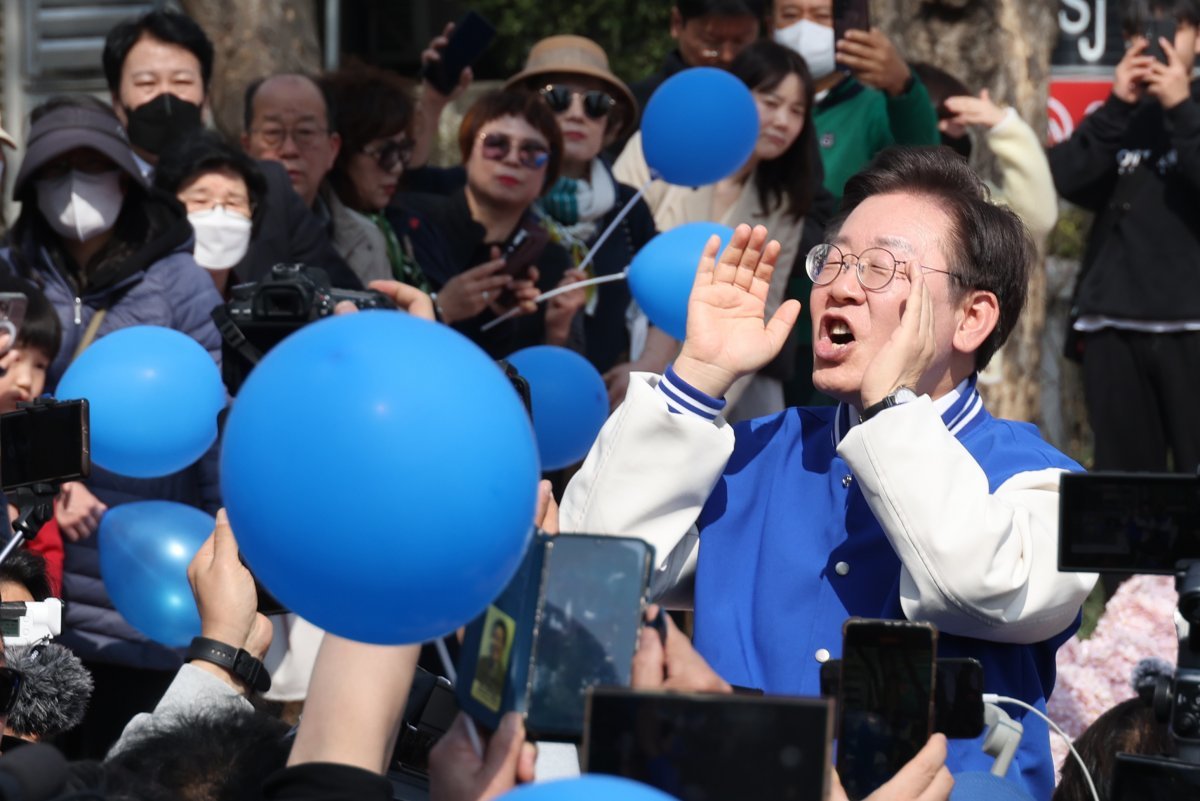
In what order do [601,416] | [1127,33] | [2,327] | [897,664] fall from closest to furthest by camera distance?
[897,664] < [2,327] < [601,416] < [1127,33]

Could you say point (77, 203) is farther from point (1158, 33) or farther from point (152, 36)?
point (1158, 33)

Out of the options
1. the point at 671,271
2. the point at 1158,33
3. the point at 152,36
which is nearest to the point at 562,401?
the point at 671,271

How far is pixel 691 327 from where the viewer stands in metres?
3.11

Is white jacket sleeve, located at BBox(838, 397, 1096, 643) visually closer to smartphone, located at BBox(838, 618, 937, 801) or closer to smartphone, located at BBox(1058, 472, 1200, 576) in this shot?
smartphone, located at BBox(1058, 472, 1200, 576)

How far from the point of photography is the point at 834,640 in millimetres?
3018

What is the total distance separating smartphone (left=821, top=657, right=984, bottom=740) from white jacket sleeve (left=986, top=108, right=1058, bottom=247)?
4.05 metres

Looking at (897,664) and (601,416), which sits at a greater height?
(897,664)

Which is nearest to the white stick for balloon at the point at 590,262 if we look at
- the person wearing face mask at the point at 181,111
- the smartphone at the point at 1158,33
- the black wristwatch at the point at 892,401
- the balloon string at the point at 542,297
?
the balloon string at the point at 542,297

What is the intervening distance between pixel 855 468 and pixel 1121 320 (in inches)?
163

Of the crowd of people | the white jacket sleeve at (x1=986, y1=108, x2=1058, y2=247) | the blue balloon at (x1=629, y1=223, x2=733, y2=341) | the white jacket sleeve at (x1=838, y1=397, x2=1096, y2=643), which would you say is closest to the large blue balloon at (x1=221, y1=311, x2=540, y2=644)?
the crowd of people

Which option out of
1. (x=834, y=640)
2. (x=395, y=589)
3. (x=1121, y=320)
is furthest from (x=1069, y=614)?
(x=1121, y=320)

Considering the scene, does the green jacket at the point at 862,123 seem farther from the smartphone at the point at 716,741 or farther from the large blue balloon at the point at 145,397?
the smartphone at the point at 716,741

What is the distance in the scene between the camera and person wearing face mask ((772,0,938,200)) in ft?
19.1

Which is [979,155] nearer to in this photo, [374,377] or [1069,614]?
[1069,614]
